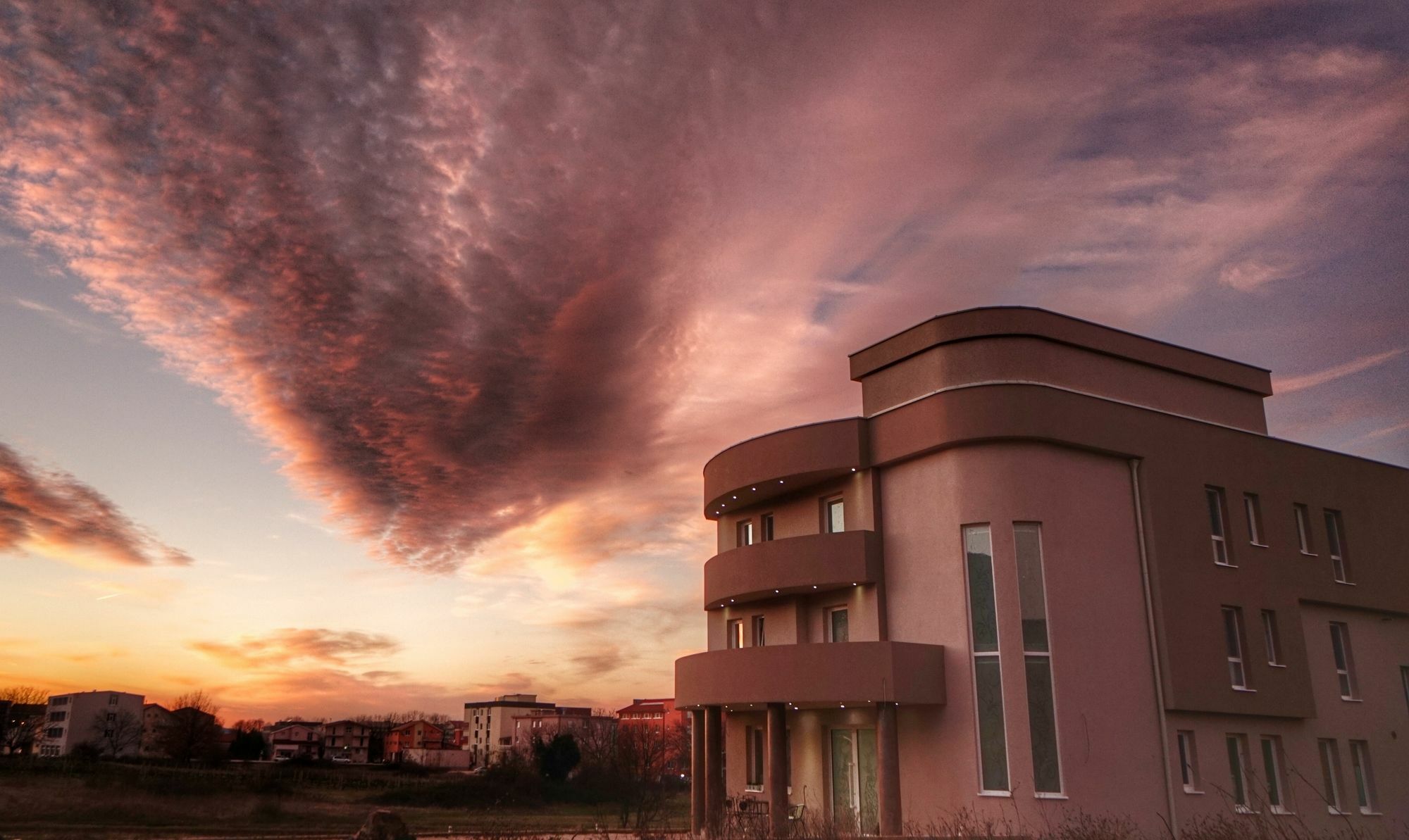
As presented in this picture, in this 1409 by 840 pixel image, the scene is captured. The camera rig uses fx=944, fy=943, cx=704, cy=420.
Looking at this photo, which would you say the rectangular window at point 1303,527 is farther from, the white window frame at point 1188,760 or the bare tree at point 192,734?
the bare tree at point 192,734

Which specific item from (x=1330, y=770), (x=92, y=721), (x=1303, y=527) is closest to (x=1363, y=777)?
(x=1330, y=770)

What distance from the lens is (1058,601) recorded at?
20141 mm

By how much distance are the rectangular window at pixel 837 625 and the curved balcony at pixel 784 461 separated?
340cm

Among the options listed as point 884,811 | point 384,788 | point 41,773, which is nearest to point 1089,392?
point 884,811

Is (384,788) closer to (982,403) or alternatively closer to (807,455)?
(807,455)

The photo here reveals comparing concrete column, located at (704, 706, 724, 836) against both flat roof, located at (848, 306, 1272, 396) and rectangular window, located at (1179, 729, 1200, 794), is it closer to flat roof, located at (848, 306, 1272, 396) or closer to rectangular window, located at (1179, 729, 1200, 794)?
flat roof, located at (848, 306, 1272, 396)

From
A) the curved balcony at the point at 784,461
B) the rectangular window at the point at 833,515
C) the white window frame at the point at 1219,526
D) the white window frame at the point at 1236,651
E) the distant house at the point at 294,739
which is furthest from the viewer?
the distant house at the point at 294,739

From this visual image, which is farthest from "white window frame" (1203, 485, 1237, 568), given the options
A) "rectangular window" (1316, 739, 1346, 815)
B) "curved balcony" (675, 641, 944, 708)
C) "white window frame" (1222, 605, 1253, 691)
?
"curved balcony" (675, 641, 944, 708)

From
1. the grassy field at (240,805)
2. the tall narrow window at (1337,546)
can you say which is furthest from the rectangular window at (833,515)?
the tall narrow window at (1337,546)

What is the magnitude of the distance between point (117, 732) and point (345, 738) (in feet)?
129

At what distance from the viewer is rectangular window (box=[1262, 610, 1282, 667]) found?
22734 millimetres

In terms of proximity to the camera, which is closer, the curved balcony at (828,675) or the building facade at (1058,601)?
the building facade at (1058,601)

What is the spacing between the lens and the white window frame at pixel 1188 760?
20297mm

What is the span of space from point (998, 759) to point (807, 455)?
331 inches
